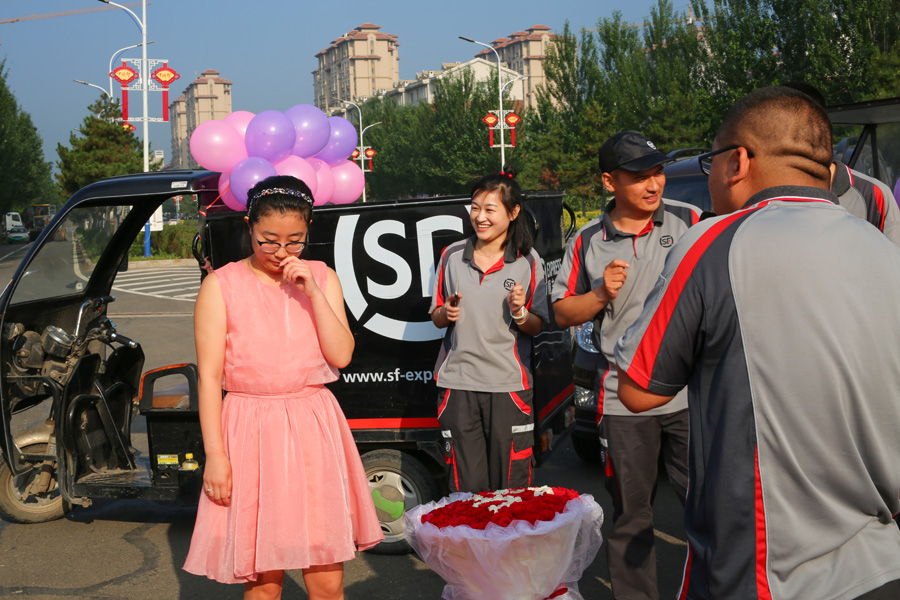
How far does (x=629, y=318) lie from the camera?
3.50 m

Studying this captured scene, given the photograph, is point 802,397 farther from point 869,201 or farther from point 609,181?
point 869,201

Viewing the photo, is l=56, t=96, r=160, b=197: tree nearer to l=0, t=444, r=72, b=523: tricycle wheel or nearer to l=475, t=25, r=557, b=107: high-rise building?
l=0, t=444, r=72, b=523: tricycle wheel

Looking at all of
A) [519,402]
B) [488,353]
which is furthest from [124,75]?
[519,402]

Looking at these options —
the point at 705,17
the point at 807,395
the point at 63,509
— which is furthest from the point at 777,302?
the point at 705,17

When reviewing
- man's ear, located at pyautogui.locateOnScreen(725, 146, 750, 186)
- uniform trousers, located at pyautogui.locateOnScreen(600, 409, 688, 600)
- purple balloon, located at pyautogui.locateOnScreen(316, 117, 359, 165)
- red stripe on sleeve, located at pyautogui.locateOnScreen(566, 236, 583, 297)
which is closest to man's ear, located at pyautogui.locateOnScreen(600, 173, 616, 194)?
red stripe on sleeve, located at pyautogui.locateOnScreen(566, 236, 583, 297)

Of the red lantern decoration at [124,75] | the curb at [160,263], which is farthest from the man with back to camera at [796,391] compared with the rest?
the red lantern decoration at [124,75]

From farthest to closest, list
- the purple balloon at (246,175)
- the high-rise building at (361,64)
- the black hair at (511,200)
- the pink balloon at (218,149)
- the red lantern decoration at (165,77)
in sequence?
the high-rise building at (361,64)
the red lantern decoration at (165,77)
the pink balloon at (218,149)
the purple balloon at (246,175)
the black hair at (511,200)

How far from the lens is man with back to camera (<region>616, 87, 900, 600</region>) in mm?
1683

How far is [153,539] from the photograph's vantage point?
5117mm

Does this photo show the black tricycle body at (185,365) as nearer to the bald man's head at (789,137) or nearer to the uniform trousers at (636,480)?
the uniform trousers at (636,480)

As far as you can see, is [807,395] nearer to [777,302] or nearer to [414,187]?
[777,302]

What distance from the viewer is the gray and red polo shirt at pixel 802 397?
1.68m

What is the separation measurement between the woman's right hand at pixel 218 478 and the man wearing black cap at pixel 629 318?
1.54 metres

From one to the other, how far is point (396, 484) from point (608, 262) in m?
1.81
